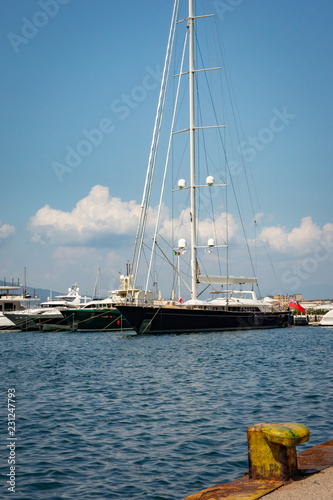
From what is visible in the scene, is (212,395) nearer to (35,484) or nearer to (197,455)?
(197,455)

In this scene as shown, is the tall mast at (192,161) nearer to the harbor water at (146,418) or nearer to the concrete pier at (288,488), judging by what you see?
the harbor water at (146,418)

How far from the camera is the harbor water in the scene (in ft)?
28.4

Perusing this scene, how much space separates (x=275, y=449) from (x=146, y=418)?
7.01 metres

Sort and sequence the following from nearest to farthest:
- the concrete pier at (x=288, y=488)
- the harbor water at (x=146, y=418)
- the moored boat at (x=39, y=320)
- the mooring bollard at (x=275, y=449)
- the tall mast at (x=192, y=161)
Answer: the concrete pier at (x=288, y=488)
the mooring bollard at (x=275, y=449)
the harbor water at (x=146, y=418)
the tall mast at (x=192, y=161)
the moored boat at (x=39, y=320)

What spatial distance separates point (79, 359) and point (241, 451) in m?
19.5

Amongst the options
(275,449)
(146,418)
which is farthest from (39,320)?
(275,449)

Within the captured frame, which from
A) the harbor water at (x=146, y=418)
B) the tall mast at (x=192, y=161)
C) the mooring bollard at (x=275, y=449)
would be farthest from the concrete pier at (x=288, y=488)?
the tall mast at (x=192, y=161)

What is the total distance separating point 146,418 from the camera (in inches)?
508

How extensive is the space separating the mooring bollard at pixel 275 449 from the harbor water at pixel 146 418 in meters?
1.97

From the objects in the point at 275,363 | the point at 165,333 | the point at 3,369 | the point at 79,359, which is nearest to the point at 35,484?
the point at 3,369

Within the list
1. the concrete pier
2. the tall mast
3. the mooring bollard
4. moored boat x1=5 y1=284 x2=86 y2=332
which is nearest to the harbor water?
the concrete pier

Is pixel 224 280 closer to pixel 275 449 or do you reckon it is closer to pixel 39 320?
pixel 39 320

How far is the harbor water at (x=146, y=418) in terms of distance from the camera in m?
8.65

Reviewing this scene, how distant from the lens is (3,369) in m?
24.0
